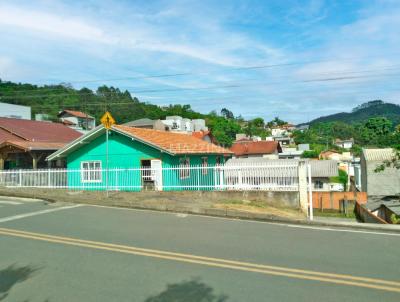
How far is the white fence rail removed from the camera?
56.5 ft

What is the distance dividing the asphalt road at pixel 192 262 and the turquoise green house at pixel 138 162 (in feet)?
29.8

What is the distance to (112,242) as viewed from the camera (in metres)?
8.44

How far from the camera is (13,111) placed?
50.0 metres

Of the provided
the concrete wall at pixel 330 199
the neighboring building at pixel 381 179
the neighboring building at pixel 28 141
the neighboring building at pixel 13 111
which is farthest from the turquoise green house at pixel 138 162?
the neighboring building at pixel 13 111

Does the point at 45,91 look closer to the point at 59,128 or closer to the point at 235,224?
the point at 59,128

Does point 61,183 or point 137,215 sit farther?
point 61,183

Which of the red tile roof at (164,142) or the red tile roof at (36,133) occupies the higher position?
the red tile roof at (36,133)

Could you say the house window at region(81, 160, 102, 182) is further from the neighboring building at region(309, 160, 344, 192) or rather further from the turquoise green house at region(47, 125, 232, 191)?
the neighboring building at region(309, 160, 344, 192)

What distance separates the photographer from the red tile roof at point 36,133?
30.8 metres

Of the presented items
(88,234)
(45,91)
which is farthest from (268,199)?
(45,91)

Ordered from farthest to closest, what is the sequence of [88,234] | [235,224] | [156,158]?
[156,158]
[235,224]
[88,234]

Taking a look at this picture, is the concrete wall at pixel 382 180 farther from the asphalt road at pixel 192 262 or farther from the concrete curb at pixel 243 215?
the asphalt road at pixel 192 262

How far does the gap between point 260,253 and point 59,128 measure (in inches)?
1338

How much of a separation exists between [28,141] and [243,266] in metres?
26.7
